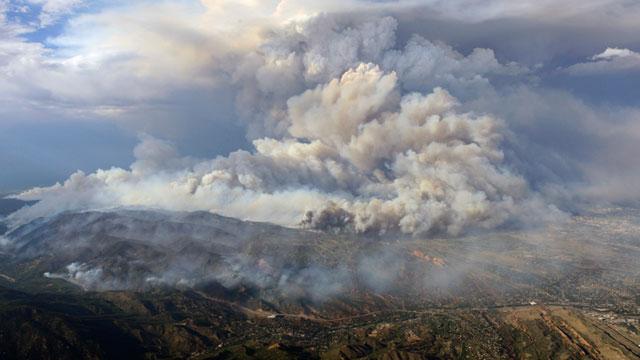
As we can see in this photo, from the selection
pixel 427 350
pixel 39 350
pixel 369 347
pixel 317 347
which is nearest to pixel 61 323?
pixel 39 350

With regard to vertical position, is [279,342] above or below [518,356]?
above

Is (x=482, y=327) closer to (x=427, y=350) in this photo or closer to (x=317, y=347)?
(x=427, y=350)

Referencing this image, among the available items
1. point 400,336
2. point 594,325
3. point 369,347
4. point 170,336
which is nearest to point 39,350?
point 170,336

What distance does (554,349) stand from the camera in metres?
180

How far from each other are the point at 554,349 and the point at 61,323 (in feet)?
557

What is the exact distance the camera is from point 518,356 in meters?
177

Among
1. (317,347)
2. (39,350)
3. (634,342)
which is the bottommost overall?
(634,342)

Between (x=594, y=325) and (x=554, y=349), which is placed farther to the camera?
(x=594, y=325)

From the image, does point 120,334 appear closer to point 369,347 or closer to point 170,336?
point 170,336

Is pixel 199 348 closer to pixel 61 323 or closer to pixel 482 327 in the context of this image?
pixel 61 323

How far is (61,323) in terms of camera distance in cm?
19225

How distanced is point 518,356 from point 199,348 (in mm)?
106741

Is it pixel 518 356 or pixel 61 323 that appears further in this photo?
pixel 61 323

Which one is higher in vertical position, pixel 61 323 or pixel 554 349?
pixel 61 323
